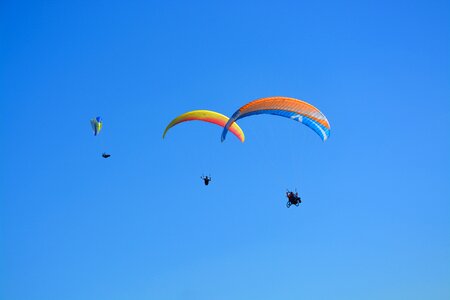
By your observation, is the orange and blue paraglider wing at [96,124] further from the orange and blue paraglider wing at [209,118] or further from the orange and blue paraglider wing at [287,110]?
the orange and blue paraglider wing at [287,110]

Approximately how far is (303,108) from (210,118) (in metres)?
10.0

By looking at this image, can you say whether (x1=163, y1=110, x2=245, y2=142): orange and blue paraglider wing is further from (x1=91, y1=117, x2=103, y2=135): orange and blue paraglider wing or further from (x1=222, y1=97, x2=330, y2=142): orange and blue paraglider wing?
(x1=91, y1=117, x2=103, y2=135): orange and blue paraglider wing

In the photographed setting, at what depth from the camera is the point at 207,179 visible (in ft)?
146

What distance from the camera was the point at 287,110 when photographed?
37812 millimetres

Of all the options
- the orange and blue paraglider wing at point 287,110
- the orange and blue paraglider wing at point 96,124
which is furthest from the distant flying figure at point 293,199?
the orange and blue paraglider wing at point 96,124

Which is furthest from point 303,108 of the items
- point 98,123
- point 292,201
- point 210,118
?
point 98,123

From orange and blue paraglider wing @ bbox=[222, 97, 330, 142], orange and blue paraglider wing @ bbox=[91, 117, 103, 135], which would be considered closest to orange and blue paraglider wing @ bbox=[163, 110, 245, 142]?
orange and blue paraglider wing @ bbox=[222, 97, 330, 142]

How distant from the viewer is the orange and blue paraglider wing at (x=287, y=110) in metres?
37.4

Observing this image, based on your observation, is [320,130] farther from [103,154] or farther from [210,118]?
[103,154]

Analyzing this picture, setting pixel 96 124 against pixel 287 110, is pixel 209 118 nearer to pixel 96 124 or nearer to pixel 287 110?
pixel 287 110

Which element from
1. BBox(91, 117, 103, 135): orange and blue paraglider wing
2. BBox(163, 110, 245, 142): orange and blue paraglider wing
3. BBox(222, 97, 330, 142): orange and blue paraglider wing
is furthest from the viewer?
BBox(91, 117, 103, 135): orange and blue paraglider wing

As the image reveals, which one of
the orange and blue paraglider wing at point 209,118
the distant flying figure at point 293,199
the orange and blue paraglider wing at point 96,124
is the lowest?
the distant flying figure at point 293,199

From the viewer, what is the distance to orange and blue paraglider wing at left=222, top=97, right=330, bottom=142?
37.4 meters

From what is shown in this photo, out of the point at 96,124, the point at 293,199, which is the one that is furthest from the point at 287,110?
the point at 96,124
